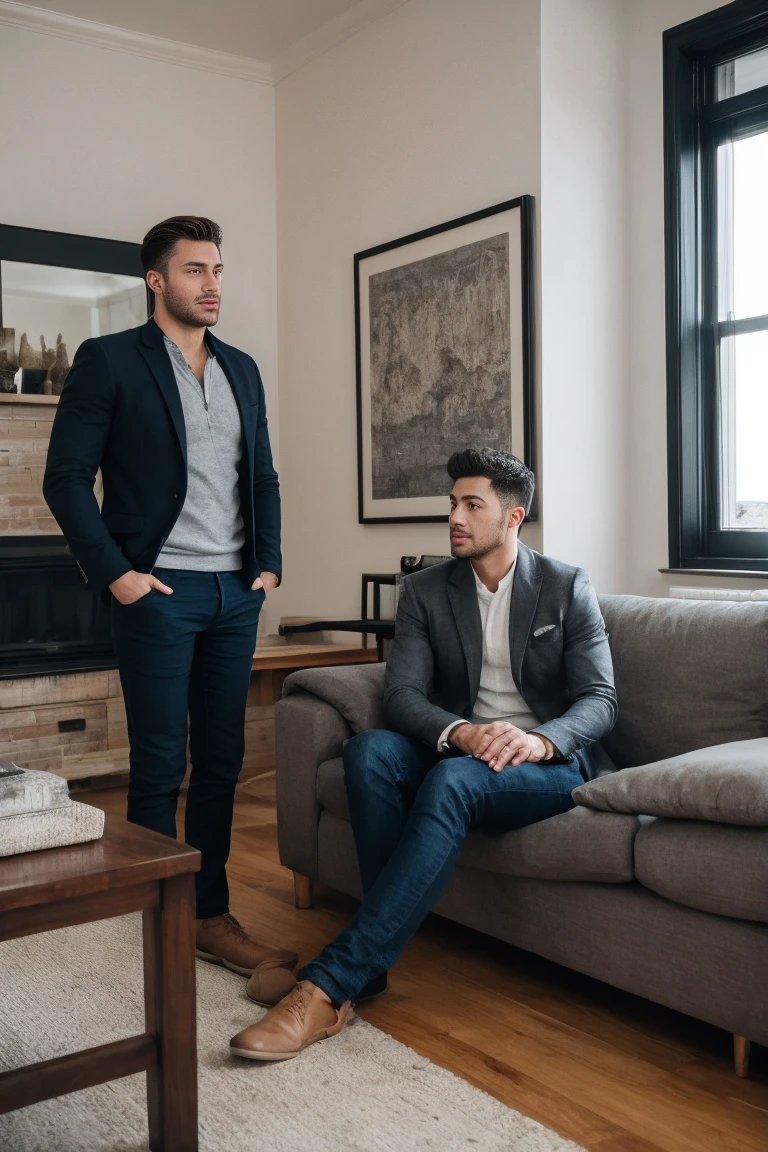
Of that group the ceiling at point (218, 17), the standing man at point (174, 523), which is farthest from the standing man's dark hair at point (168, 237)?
the ceiling at point (218, 17)

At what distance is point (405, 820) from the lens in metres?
2.33

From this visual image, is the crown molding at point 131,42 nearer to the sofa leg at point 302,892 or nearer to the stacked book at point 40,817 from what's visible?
the sofa leg at point 302,892

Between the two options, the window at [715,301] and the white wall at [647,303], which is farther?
the white wall at [647,303]

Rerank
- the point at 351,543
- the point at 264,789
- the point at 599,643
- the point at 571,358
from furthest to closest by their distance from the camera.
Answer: the point at 351,543 → the point at 264,789 → the point at 571,358 → the point at 599,643

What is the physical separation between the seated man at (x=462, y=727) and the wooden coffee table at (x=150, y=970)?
33 cm

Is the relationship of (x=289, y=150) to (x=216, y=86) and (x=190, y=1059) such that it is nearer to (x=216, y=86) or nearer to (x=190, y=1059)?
(x=216, y=86)

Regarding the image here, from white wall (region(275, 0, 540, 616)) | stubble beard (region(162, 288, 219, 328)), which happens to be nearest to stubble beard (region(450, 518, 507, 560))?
stubble beard (region(162, 288, 219, 328))

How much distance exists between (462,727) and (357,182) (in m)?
2.91

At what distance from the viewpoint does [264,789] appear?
14.0 feet

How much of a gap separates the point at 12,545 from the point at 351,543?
1.34 meters

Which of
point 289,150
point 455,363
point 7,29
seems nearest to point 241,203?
point 289,150

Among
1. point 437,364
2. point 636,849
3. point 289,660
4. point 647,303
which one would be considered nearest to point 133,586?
point 636,849

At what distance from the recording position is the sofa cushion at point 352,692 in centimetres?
267

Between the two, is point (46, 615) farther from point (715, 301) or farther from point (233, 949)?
point (715, 301)
